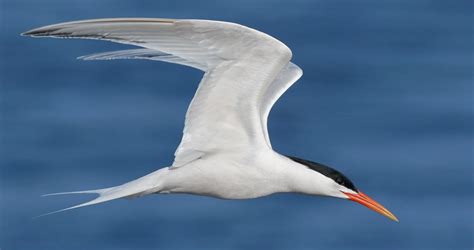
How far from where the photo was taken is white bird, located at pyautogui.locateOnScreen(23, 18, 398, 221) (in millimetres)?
6691

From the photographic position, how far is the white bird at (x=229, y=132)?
669 cm

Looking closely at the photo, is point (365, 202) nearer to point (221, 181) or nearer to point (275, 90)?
point (275, 90)

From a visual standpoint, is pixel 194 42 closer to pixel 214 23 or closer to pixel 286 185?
pixel 214 23

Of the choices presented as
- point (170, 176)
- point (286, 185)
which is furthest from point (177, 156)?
point (286, 185)

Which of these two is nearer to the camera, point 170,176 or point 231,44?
point 231,44

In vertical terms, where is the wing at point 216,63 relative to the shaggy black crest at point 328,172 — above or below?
above

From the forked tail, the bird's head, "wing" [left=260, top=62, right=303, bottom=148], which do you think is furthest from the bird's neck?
the forked tail

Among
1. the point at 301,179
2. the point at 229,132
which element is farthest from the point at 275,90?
the point at 301,179

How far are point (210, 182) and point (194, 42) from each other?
0.85m

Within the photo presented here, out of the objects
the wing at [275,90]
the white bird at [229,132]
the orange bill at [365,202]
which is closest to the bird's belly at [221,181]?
the white bird at [229,132]

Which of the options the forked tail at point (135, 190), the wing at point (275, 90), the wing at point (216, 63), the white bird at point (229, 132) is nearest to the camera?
the wing at point (216, 63)

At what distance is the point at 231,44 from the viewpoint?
664cm

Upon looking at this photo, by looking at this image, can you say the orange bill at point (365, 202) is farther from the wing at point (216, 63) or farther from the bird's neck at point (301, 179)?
the wing at point (216, 63)

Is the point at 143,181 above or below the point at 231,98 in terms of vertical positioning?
below
